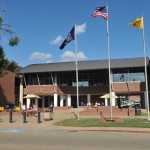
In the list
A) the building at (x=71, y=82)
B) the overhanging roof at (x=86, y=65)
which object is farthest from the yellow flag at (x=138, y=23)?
the building at (x=71, y=82)

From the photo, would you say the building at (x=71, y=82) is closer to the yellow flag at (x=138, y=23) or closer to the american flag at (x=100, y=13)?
the yellow flag at (x=138, y=23)

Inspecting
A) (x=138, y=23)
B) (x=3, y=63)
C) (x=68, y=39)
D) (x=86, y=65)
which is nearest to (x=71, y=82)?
(x=86, y=65)

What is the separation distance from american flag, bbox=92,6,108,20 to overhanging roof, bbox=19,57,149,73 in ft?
67.7

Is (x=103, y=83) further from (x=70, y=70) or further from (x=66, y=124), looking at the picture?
(x=66, y=124)

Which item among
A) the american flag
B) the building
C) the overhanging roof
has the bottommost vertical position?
the building

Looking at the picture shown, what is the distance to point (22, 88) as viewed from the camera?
175 ft

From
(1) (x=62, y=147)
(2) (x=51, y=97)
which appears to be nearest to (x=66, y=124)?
(1) (x=62, y=147)

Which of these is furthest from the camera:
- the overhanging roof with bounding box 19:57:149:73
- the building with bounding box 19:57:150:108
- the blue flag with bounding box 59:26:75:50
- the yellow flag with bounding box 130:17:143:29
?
the building with bounding box 19:57:150:108

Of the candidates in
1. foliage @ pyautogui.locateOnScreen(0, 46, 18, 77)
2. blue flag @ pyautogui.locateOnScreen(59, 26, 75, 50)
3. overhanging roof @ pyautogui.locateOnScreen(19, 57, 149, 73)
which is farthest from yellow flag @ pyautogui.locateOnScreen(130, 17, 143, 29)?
overhanging roof @ pyautogui.locateOnScreen(19, 57, 149, 73)

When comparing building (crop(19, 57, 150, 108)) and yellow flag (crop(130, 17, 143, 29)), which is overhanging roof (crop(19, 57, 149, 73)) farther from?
yellow flag (crop(130, 17, 143, 29))

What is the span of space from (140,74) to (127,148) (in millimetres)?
36046

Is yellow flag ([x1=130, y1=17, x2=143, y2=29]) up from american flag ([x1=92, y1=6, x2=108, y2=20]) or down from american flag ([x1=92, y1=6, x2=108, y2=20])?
down

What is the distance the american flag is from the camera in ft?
86.2

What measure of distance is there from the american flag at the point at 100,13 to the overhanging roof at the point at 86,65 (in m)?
20.6
